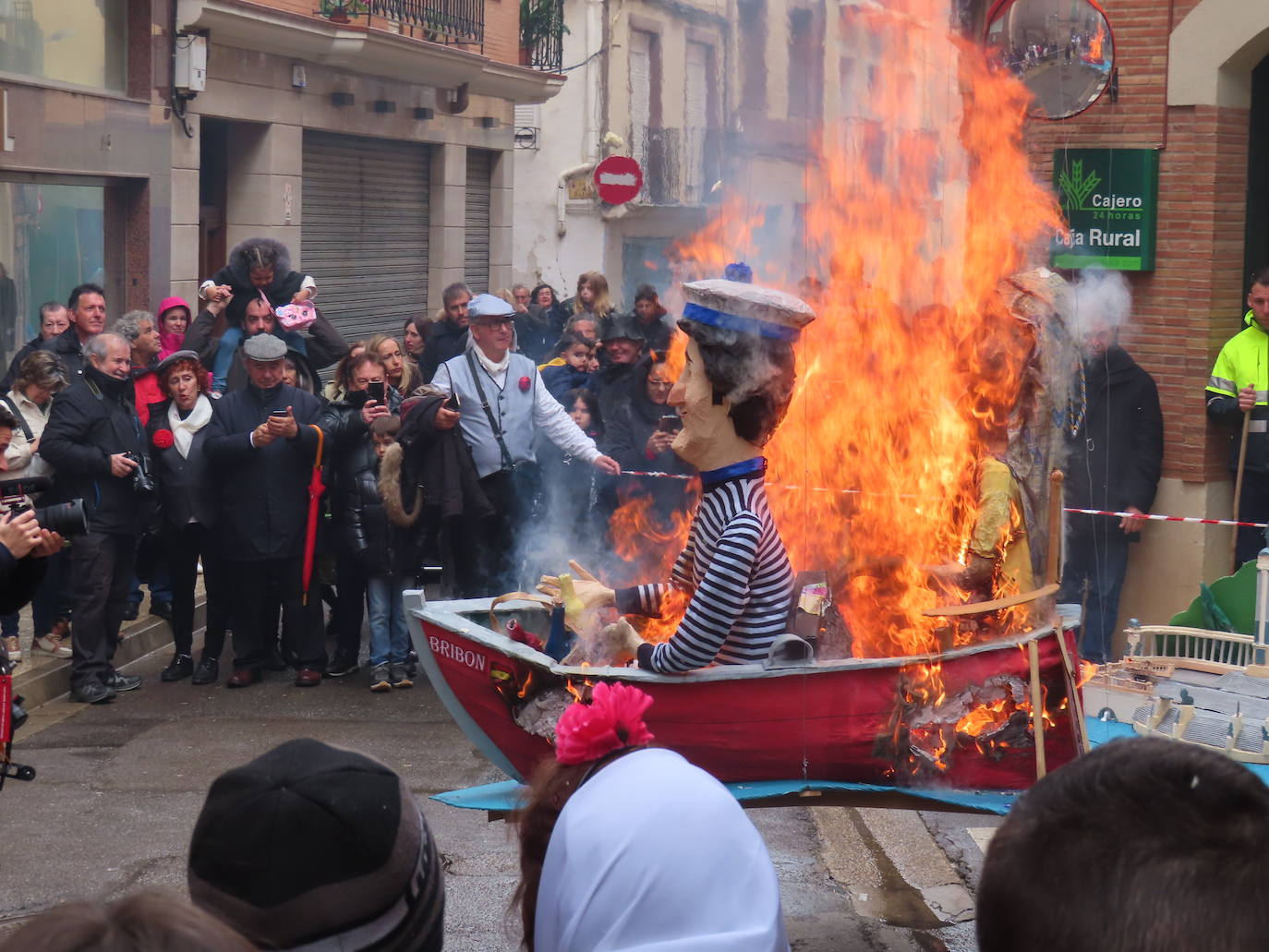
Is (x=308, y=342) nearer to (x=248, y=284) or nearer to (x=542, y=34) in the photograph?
(x=248, y=284)

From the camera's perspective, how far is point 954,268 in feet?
22.0

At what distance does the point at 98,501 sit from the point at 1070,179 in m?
6.09

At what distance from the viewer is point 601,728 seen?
2.84 meters

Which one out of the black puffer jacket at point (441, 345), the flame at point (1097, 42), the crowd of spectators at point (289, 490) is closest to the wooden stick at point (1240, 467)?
the flame at point (1097, 42)

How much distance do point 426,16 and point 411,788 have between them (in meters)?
15.7

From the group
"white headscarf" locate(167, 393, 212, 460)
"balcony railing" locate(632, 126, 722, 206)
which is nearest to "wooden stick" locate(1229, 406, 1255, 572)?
"white headscarf" locate(167, 393, 212, 460)

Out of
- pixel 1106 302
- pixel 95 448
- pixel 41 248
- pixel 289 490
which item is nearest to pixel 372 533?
pixel 289 490

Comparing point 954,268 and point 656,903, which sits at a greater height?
point 954,268

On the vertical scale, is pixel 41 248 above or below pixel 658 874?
above

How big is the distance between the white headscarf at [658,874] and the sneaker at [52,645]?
7346mm

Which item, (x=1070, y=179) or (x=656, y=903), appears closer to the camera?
(x=656, y=903)

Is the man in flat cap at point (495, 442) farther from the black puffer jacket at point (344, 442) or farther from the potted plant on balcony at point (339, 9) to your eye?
the potted plant on balcony at point (339, 9)

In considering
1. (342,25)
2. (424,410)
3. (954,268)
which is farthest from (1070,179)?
(342,25)

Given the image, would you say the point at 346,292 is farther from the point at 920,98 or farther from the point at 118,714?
the point at 920,98
